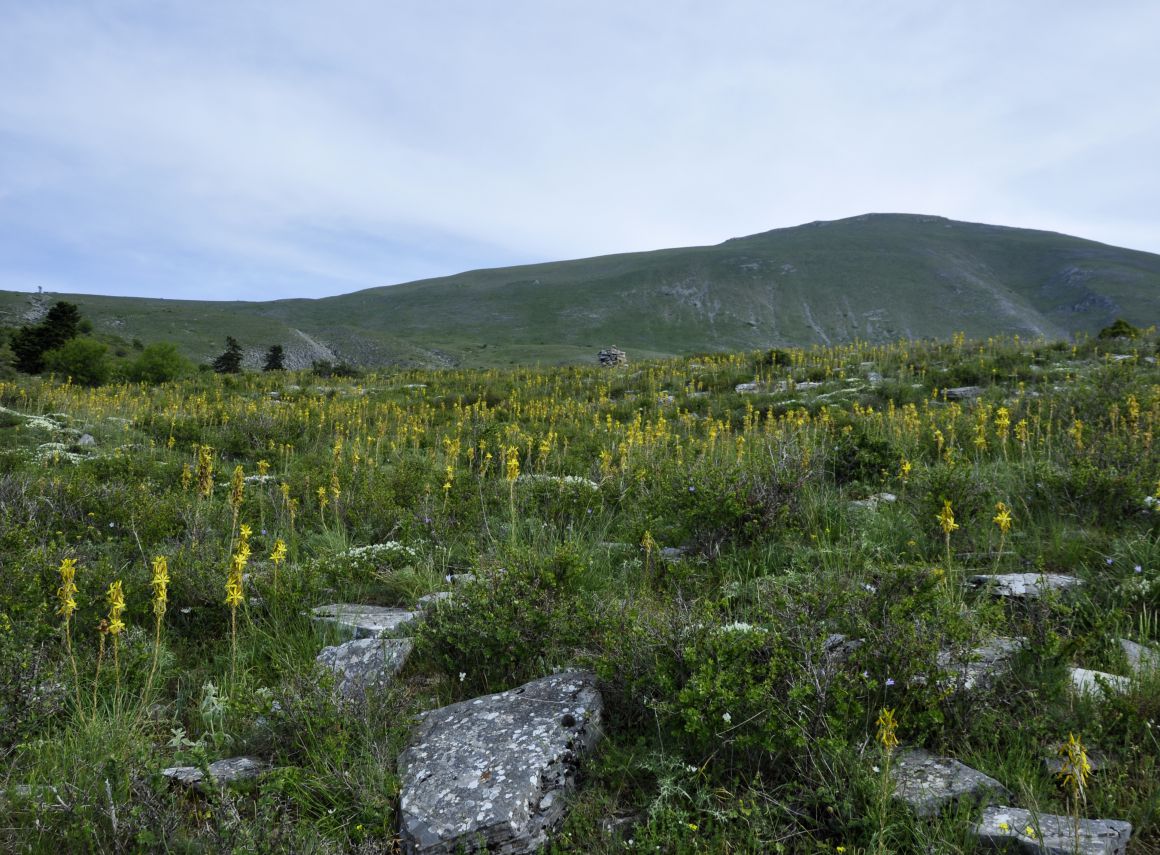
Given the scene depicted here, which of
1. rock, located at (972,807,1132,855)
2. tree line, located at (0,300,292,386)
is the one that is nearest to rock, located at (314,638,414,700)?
rock, located at (972,807,1132,855)

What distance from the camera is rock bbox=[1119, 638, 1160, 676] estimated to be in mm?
2553

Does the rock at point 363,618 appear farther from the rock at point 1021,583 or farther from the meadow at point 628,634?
the rock at point 1021,583

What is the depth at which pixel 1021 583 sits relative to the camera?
11.1 feet

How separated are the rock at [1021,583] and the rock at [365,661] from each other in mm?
3233

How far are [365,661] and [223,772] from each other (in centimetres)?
78

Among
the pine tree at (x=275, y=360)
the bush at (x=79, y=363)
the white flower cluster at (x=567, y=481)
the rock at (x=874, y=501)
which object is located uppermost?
the pine tree at (x=275, y=360)

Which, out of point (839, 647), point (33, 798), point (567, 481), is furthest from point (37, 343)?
point (839, 647)

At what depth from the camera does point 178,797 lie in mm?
2207

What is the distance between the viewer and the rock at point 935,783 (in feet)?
6.59

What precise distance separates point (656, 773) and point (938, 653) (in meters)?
1.33

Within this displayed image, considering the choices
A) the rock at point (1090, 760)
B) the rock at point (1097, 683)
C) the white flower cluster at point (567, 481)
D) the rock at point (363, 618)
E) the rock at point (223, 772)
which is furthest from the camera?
the white flower cluster at point (567, 481)

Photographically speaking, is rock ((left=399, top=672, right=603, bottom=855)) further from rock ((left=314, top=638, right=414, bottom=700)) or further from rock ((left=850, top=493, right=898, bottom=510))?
rock ((left=850, top=493, right=898, bottom=510))

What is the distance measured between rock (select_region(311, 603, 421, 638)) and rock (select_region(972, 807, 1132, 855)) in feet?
8.99

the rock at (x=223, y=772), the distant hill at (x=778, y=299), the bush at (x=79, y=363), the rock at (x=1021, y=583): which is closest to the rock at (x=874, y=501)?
the rock at (x=1021, y=583)
